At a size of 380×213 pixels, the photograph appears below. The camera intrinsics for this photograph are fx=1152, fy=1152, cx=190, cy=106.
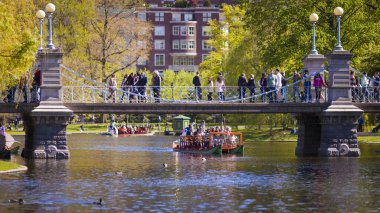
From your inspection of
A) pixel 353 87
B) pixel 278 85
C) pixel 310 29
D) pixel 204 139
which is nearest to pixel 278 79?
pixel 278 85

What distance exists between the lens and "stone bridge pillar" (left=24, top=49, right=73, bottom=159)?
191 feet

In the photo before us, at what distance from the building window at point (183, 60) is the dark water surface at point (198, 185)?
123m

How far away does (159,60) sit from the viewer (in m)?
189

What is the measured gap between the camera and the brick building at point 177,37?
7367 inches

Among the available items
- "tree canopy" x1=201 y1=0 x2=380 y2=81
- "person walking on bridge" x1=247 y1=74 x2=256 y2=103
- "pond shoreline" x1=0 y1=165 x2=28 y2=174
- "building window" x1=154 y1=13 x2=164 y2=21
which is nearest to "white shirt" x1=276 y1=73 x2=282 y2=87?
"person walking on bridge" x1=247 y1=74 x2=256 y2=103

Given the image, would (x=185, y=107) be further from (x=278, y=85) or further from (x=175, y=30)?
(x=175, y=30)

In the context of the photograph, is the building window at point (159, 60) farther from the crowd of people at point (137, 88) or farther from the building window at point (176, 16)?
the crowd of people at point (137, 88)

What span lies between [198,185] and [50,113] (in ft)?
50.7

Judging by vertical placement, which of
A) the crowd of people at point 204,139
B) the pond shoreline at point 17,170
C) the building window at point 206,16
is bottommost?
the pond shoreline at point 17,170

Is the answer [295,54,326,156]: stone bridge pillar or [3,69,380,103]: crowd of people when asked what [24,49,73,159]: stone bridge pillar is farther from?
[295,54,326,156]: stone bridge pillar

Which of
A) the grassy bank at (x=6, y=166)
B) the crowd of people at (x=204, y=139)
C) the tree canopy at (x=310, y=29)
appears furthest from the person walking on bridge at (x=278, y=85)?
the grassy bank at (x=6, y=166)

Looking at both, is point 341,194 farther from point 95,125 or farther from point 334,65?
point 95,125

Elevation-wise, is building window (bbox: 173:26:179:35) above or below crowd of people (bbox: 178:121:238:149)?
above

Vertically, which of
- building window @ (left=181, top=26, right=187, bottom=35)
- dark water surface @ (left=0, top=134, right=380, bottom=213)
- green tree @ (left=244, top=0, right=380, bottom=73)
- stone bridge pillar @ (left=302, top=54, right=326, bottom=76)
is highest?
building window @ (left=181, top=26, right=187, bottom=35)
